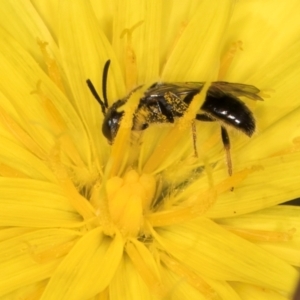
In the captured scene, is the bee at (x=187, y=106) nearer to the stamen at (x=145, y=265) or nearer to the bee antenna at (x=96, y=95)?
the bee antenna at (x=96, y=95)

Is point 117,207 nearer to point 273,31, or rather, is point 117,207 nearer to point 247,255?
point 247,255

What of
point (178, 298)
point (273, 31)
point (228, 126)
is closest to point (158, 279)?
point (178, 298)

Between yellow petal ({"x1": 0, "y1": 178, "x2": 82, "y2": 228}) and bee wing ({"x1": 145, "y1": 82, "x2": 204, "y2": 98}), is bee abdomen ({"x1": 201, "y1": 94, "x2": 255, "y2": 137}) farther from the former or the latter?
yellow petal ({"x1": 0, "y1": 178, "x2": 82, "y2": 228})

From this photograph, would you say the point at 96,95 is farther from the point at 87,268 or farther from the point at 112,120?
the point at 87,268

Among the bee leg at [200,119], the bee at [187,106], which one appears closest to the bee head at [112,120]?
the bee at [187,106]

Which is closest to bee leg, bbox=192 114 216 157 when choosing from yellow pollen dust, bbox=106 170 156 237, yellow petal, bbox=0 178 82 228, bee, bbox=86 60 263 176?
bee, bbox=86 60 263 176

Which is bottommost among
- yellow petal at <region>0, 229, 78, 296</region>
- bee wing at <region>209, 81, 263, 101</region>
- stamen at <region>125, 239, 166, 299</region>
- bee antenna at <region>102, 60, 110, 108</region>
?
yellow petal at <region>0, 229, 78, 296</region>

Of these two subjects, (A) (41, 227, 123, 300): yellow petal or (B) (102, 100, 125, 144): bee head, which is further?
(B) (102, 100, 125, 144): bee head
